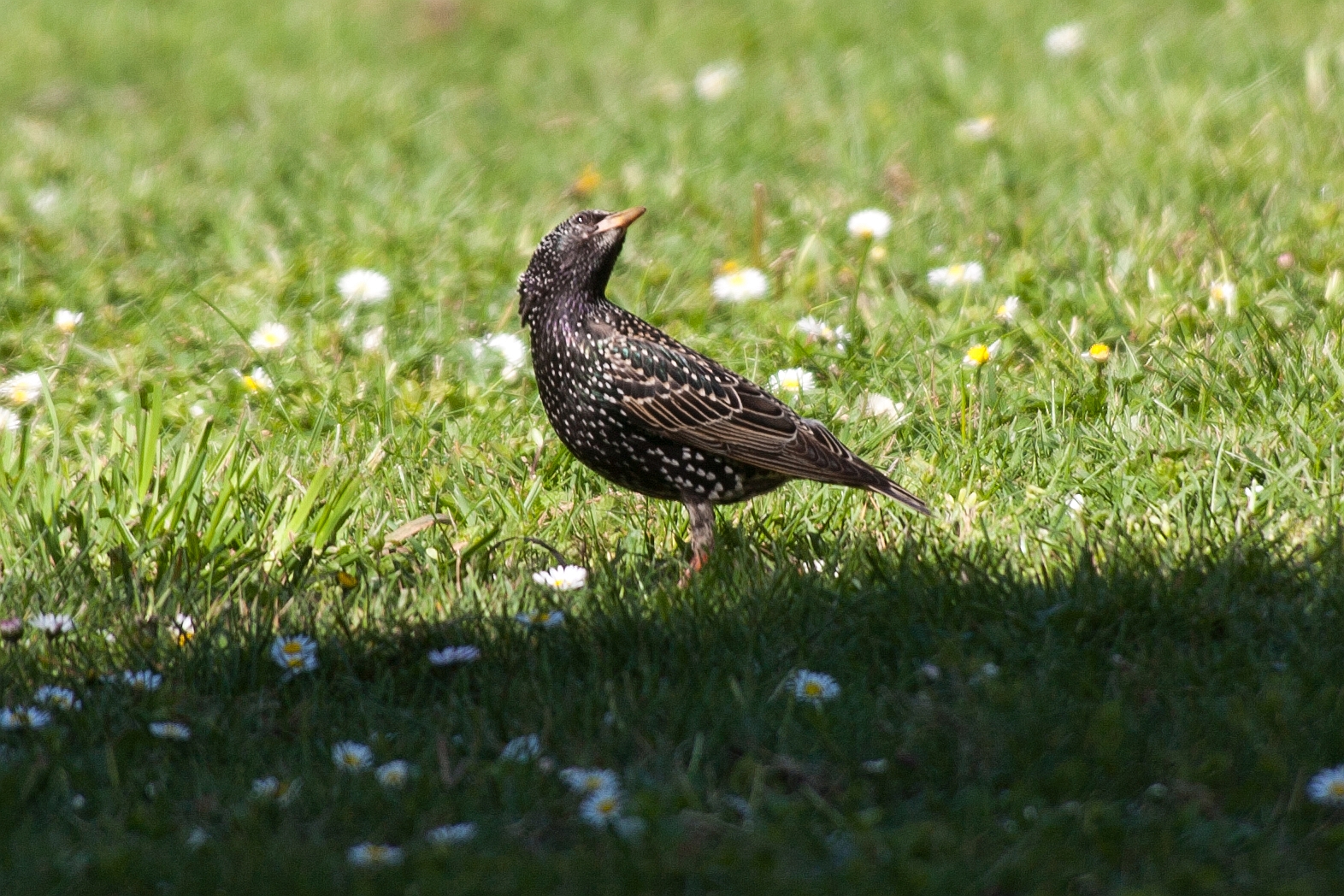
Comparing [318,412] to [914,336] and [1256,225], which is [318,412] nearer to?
[914,336]

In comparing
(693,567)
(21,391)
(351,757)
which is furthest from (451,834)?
(21,391)

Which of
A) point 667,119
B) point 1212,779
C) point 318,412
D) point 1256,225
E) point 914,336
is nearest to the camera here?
point 1212,779

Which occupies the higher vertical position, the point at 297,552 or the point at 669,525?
the point at 297,552

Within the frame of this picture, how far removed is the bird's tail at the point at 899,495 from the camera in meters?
4.27

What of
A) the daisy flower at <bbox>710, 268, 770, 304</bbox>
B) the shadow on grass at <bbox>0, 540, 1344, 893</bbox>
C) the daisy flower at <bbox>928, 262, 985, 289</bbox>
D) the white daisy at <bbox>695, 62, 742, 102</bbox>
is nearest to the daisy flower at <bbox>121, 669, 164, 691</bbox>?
the shadow on grass at <bbox>0, 540, 1344, 893</bbox>

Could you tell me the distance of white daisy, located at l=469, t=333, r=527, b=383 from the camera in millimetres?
5637

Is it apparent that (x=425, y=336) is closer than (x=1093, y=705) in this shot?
No

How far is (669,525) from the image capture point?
4707mm

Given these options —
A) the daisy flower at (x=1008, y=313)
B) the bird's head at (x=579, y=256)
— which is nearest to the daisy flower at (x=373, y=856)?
the bird's head at (x=579, y=256)

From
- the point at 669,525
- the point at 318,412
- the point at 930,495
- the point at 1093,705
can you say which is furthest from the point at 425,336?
the point at 1093,705

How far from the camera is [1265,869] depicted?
280 centimetres

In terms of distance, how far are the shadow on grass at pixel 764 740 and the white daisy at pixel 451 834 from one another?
1.1 inches

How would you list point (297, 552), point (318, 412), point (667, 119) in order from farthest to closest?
point (667, 119), point (318, 412), point (297, 552)

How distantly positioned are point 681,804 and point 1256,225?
3.98 m
